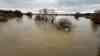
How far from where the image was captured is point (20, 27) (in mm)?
1197

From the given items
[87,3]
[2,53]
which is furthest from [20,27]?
[87,3]

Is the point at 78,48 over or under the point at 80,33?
under

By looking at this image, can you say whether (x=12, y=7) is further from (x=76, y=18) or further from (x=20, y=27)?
(x=76, y=18)

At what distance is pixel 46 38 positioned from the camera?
3.93 feet

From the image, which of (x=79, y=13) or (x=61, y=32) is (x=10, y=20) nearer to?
(x=61, y=32)

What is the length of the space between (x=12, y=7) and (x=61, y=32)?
425mm

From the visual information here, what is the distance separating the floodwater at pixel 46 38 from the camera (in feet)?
3.79

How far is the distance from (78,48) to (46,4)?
1.38 feet

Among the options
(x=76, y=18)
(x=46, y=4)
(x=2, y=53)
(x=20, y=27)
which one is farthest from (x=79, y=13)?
(x=2, y=53)

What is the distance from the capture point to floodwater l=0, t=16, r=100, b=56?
3.79 ft

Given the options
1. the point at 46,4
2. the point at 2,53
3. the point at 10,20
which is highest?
the point at 46,4

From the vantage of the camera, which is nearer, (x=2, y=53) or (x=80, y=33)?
(x=2, y=53)

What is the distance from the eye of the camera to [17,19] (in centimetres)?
120

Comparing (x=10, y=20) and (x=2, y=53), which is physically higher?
(x=10, y=20)
